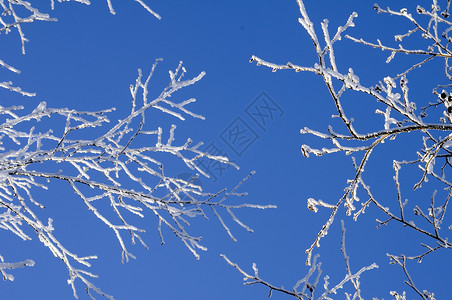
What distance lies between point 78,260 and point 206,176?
1.23 m

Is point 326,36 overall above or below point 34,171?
above

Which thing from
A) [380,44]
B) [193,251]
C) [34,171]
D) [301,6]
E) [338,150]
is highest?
[380,44]

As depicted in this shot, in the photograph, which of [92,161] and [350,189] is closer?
[350,189]

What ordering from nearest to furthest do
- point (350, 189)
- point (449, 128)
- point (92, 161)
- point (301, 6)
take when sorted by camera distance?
1. point (301, 6)
2. point (449, 128)
3. point (350, 189)
4. point (92, 161)

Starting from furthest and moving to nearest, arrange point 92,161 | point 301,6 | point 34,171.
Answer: point 92,161 < point 34,171 < point 301,6

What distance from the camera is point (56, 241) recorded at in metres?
2.85

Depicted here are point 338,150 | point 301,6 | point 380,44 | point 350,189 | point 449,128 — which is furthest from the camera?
point 380,44

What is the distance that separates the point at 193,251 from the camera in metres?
3.10

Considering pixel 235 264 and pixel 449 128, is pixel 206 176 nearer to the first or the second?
pixel 235 264

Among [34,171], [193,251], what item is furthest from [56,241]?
[193,251]

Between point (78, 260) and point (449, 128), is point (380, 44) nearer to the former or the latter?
point (449, 128)

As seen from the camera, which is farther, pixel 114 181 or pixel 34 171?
pixel 114 181

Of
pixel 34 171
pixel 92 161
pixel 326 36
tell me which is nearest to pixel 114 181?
pixel 92 161

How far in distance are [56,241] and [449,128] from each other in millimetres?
2698
